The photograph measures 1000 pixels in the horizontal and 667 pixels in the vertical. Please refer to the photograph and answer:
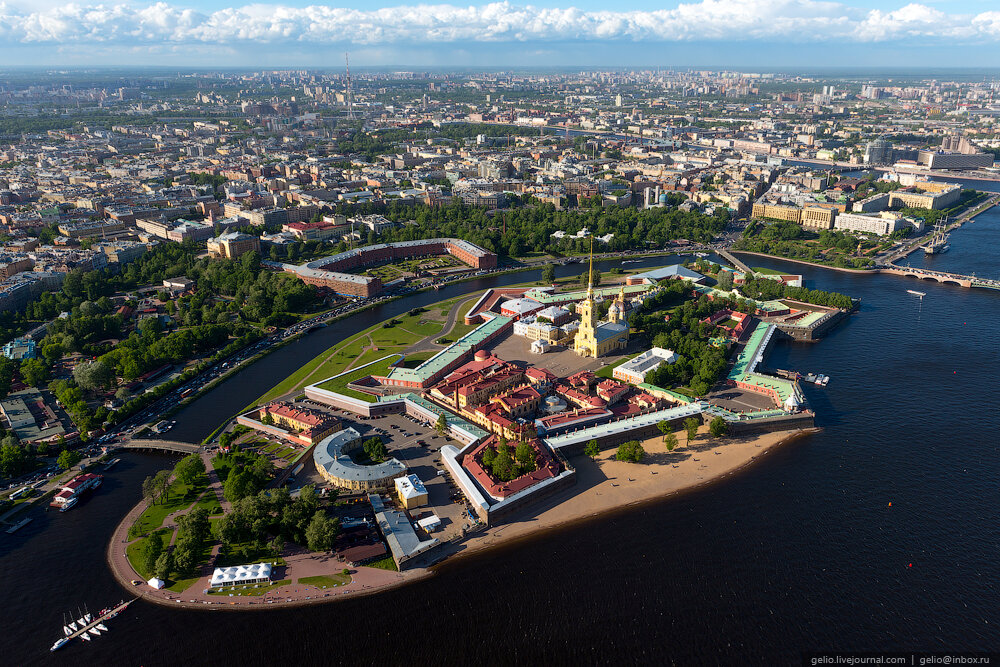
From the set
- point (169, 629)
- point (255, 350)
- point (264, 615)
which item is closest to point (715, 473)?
point (264, 615)

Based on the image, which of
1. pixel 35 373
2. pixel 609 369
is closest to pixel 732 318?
pixel 609 369

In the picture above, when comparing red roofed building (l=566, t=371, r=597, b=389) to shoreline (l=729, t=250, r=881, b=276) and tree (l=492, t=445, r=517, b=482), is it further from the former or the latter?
shoreline (l=729, t=250, r=881, b=276)

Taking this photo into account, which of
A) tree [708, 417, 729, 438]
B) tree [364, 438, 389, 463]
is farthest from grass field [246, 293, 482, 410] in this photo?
tree [708, 417, 729, 438]

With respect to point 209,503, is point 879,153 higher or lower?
higher

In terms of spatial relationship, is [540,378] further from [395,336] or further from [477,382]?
[395,336]

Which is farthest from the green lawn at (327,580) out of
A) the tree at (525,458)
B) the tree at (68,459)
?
the tree at (68,459)

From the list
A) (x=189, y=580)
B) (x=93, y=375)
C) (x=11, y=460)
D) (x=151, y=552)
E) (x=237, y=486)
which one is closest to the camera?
(x=189, y=580)
